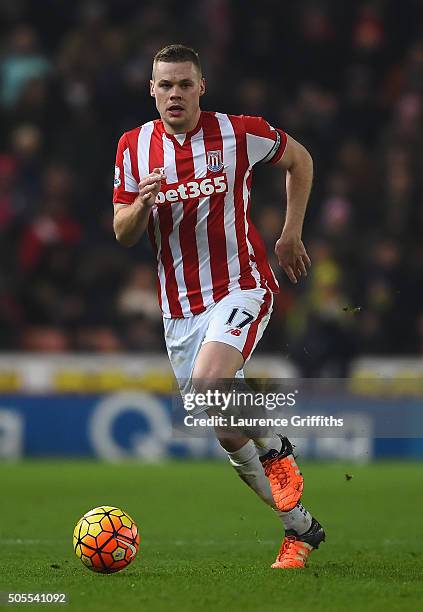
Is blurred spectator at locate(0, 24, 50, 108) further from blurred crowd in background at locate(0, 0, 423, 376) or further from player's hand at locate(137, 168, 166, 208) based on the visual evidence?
player's hand at locate(137, 168, 166, 208)

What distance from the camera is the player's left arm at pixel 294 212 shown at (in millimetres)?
5992

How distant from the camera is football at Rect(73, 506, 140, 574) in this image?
17.7 ft

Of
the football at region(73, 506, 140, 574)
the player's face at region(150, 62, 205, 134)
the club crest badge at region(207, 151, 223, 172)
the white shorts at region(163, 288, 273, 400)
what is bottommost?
the football at region(73, 506, 140, 574)

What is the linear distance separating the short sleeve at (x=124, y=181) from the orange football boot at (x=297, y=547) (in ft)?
5.66

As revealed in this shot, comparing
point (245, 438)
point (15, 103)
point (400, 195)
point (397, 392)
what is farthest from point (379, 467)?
point (245, 438)

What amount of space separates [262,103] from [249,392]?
9.13 m

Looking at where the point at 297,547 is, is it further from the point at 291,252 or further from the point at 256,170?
the point at 256,170

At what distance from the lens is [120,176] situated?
589 centimetres

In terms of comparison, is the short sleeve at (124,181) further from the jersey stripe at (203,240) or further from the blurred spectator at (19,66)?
the blurred spectator at (19,66)

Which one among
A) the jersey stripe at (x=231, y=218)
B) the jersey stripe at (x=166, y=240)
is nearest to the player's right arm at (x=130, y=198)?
the jersey stripe at (x=166, y=240)

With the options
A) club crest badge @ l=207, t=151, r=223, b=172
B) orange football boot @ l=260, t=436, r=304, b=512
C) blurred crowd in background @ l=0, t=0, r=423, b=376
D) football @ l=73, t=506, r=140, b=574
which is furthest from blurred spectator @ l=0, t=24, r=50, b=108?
football @ l=73, t=506, r=140, b=574

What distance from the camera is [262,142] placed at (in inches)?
237

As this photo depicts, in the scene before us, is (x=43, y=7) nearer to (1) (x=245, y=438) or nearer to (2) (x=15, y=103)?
(2) (x=15, y=103)

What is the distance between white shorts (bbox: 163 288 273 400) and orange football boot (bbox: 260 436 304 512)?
0.40m
